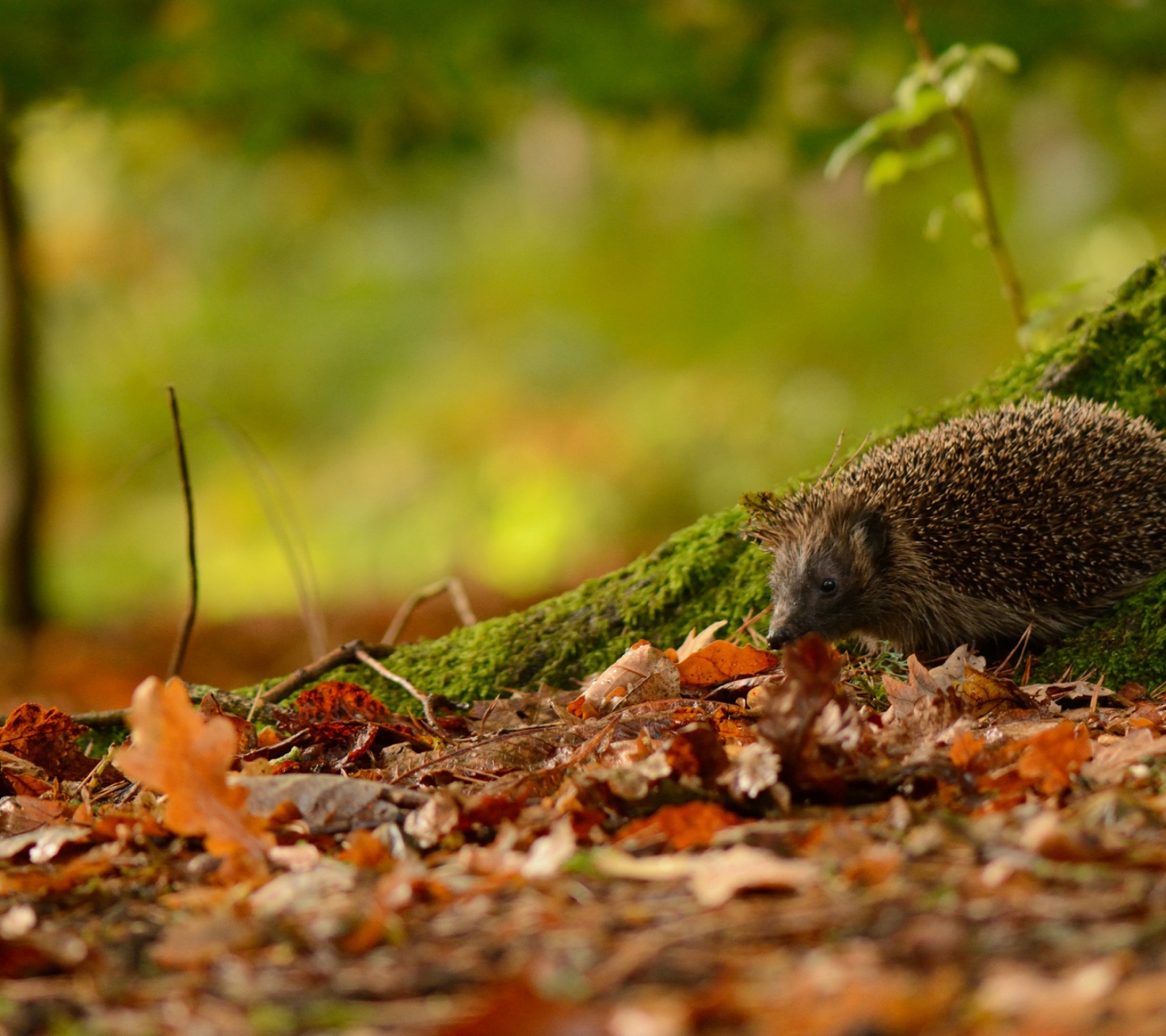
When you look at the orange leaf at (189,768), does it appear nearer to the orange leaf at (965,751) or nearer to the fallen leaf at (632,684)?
the fallen leaf at (632,684)

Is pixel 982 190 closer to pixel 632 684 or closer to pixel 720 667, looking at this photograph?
pixel 720 667

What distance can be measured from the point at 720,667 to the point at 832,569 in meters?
1.22

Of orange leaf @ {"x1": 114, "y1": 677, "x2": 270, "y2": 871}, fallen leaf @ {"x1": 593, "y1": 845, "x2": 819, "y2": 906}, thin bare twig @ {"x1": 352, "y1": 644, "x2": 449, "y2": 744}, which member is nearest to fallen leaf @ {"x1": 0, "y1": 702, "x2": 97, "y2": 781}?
thin bare twig @ {"x1": 352, "y1": 644, "x2": 449, "y2": 744}

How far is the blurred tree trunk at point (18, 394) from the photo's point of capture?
13.8 metres

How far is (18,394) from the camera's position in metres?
13.9

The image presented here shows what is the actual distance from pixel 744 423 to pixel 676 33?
8116 millimetres

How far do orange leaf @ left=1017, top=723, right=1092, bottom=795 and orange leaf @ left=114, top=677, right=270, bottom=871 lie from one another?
173cm

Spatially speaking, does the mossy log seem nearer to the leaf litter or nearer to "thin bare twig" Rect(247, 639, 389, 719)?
"thin bare twig" Rect(247, 639, 389, 719)

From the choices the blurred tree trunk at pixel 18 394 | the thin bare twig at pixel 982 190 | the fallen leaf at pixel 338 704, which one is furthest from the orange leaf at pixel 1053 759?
the blurred tree trunk at pixel 18 394

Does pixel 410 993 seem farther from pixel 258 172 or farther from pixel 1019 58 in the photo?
pixel 258 172

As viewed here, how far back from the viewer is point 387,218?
20.1 meters

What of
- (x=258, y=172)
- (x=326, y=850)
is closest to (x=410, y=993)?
(x=326, y=850)

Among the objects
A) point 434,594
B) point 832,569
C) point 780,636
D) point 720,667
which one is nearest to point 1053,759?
point 720,667

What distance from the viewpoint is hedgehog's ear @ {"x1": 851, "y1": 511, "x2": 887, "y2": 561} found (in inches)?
199
